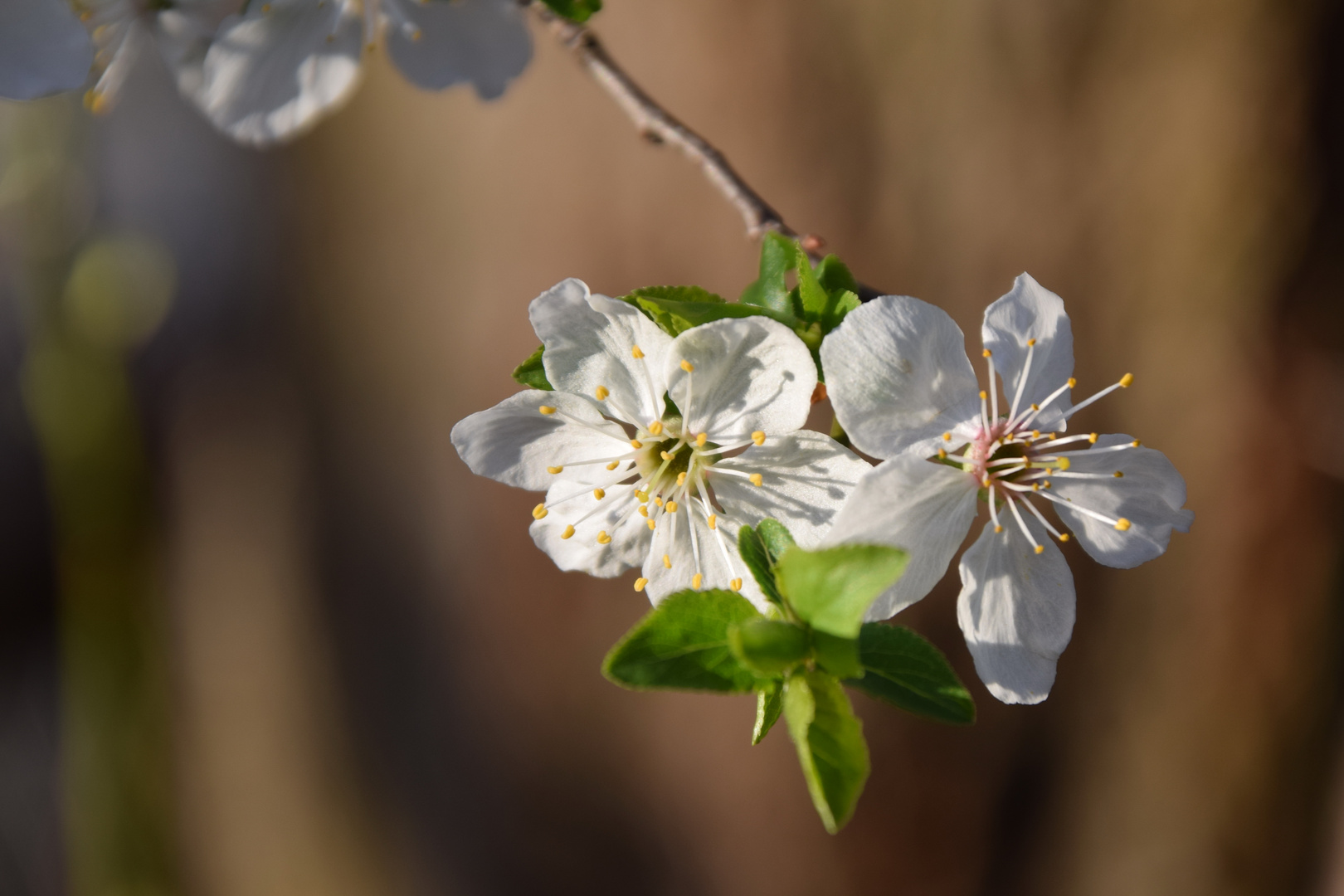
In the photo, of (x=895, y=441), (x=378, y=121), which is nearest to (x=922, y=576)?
(x=895, y=441)

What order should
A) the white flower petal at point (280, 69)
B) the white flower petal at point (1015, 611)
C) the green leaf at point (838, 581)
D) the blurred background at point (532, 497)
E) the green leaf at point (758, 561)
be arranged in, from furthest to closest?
the blurred background at point (532, 497)
the white flower petal at point (280, 69)
the white flower petal at point (1015, 611)
the green leaf at point (758, 561)
the green leaf at point (838, 581)

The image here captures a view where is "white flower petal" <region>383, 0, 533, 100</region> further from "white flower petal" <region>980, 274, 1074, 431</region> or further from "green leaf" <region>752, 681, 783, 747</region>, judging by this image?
"green leaf" <region>752, 681, 783, 747</region>

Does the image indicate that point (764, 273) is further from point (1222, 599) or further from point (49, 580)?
point (49, 580)

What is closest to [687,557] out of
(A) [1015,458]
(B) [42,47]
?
(A) [1015,458]

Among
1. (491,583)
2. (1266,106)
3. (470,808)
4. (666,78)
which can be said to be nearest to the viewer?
(1266,106)

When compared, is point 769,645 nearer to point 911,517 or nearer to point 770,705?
point 770,705

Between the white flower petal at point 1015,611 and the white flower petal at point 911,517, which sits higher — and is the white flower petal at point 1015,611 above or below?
below

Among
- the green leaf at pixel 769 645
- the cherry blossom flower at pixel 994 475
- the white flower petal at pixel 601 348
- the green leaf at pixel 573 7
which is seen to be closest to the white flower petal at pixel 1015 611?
the cherry blossom flower at pixel 994 475

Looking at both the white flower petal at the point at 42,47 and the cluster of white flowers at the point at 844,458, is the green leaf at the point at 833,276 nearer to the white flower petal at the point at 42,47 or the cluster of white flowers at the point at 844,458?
the cluster of white flowers at the point at 844,458
